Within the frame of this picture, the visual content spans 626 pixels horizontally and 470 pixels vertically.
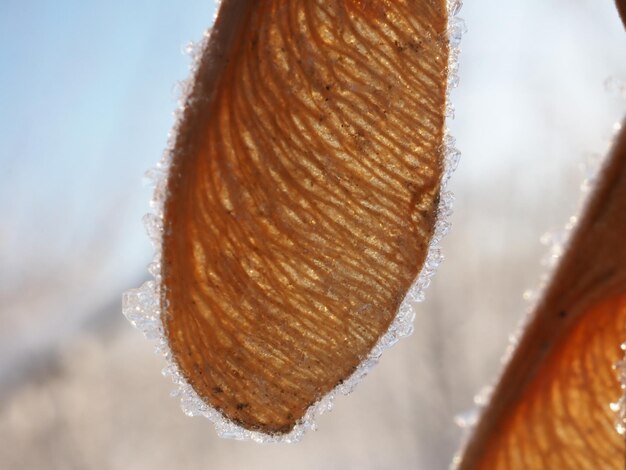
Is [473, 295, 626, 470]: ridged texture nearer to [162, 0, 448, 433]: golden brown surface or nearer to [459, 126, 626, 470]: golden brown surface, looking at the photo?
[459, 126, 626, 470]: golden brown surface

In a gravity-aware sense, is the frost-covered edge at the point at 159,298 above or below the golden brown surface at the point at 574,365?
above

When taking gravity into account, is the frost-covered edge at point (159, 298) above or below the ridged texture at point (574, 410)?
above

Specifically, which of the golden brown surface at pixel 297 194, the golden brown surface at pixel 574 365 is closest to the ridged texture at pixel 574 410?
the golden brown surface at pixel 574 365

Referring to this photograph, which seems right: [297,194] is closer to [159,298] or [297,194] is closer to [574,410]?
[159,298]

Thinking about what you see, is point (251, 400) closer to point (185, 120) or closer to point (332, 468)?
point (185, 120)

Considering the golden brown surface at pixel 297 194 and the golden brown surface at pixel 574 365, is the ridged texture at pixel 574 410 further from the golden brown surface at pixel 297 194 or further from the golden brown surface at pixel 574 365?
the golden brown surface at pixel 297 194
